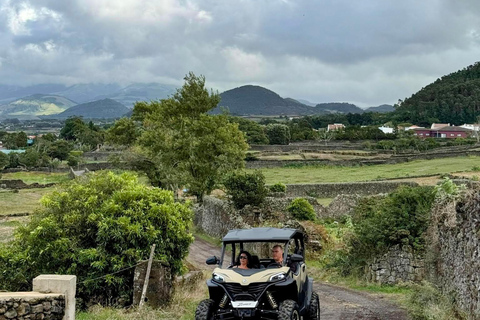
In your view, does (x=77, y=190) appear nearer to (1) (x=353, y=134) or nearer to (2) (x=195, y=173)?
(2) (x=195, y=173)

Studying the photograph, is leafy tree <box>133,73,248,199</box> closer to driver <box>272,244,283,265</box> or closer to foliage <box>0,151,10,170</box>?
driver <box>272,244,283,265</box>

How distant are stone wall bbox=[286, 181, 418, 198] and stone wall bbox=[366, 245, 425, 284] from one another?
2757cm

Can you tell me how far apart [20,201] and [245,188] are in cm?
3379

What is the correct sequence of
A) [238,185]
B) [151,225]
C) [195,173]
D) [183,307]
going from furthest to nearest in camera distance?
[195,173]
[238,185]
[151,225]
[183,307]

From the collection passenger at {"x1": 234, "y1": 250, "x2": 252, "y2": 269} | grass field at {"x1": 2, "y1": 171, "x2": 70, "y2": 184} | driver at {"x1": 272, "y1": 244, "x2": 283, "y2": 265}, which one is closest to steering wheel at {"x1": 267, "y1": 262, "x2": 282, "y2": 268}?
driver at {"x1": 272, "y1": 244, "x2": 283, "y2": 265}

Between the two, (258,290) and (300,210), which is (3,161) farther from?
(258,290)

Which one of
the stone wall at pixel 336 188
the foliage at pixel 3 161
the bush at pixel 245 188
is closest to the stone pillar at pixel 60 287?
the bush at pixel 245 188

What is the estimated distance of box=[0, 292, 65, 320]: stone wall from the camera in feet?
31.0

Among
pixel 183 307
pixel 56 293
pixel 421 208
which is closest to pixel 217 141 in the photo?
pixel 421 208

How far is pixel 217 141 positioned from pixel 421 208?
24330 mm

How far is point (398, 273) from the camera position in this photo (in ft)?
58.1

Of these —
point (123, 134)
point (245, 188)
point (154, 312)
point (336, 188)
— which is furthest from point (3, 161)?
point (154, 312)

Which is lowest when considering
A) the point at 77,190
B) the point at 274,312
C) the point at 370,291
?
the point at 370,291

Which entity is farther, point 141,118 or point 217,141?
point 141,118
